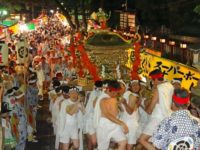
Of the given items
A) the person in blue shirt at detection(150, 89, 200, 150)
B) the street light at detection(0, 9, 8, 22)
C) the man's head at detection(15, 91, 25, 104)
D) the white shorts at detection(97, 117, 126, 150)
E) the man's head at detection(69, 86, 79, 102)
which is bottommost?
the white shorts at detection(97, 117, 126, 150)

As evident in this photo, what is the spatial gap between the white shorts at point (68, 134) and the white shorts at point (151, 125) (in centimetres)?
150

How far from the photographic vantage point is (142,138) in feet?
28.4

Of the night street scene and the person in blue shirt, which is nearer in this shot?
the person in blue shirt

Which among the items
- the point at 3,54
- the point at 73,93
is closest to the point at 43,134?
the point at 3,54

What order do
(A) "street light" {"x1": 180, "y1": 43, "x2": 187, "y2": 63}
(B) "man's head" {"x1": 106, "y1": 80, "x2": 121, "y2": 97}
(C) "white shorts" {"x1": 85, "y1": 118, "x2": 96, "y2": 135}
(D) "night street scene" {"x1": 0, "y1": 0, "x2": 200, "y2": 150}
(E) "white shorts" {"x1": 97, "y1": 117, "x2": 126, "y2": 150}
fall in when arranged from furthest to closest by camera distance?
(A) "street light" {"x1": 180, "y1": 43, "x2": 187, "y2": 63}, (C) "white shorts" {"x1": 85, "y1": 118, "x2": 96, "y2": 135}, (E) "white shorts" {"x1": 97, "y1": 117, "x2": 126, "y2": 150}, (B) "man's head" {"x1": 106, "y1": 80, "x2": 121, "y2": 97}, (D) "night street scene" {"x1": 0, "y1": 0, "x2": 200, "y2": 150}

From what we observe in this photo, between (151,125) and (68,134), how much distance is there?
71.1 inches

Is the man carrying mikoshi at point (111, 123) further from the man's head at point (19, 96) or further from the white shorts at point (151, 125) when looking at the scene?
the man's head at point (19, 96)

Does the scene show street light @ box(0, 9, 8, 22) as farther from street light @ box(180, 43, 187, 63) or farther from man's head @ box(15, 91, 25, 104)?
man's head @ box(15, 91, 25, 104)

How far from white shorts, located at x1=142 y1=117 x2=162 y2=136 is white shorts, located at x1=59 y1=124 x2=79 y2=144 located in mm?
1496

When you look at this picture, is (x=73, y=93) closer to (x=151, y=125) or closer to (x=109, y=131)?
(x=109, y=131)

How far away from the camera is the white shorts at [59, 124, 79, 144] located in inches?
357

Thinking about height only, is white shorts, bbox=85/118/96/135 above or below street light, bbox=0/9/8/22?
below

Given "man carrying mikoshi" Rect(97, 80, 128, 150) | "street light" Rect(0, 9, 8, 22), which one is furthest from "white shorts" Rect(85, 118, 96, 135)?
"street light" Rect(0, 9, 8, 22)

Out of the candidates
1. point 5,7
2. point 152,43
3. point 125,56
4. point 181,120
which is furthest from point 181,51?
point 5,7
